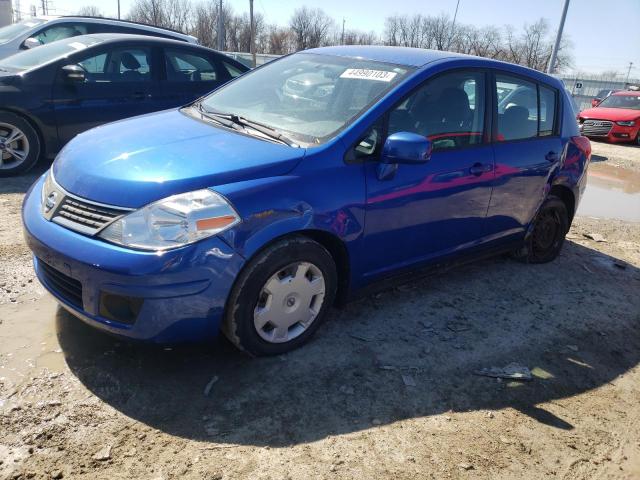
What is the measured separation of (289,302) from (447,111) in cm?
176

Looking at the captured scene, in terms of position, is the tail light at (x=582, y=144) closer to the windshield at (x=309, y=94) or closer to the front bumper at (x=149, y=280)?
the windshield at (x=309, y=94)

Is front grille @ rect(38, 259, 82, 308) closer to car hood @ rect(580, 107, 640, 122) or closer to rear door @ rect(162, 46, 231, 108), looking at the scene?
rear door @ rect(162, 46, 231, 108)

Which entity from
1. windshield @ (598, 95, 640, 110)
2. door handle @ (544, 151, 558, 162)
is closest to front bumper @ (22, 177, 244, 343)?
door handle @ (544, 151, 558, 162)

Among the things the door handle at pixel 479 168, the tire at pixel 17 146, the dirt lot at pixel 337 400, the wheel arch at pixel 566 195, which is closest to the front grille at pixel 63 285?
the dirt lot at pixel 337 400

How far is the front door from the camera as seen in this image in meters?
3.26

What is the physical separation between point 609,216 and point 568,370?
4.95 m

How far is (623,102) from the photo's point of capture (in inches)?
659

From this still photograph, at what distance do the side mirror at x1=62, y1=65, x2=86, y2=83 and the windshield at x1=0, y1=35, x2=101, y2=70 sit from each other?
0.39 meters

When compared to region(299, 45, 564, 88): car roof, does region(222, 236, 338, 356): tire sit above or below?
below

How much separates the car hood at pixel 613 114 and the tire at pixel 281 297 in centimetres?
1570

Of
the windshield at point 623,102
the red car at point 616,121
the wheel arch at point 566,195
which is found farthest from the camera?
the windshield at point 623,102

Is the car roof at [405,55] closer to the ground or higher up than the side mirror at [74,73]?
higher up

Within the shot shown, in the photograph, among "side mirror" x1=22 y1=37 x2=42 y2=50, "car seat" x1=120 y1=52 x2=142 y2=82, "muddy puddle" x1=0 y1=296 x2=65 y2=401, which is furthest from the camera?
"side mirror" x1=22 y1=37 x2=42 y2=50

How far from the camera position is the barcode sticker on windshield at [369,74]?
3.46 meters
